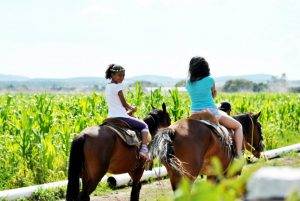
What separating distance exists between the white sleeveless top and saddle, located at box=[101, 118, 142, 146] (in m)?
0.12

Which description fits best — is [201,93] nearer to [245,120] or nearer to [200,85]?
[200,85]

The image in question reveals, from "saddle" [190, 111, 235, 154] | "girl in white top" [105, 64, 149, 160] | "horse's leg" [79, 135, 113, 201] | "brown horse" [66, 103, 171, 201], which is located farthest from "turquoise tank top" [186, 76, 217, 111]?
"horse's leg" [79, 135, 113, 201]

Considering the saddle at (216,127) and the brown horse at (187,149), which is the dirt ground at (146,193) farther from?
the brown horse at (187,149)

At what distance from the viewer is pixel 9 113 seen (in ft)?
43.5

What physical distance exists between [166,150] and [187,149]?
1.00 ft

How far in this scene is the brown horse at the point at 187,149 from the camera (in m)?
6.18

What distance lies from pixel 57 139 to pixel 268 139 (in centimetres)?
814

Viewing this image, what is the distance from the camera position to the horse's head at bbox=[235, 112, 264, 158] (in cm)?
873

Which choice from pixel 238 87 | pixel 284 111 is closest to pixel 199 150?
pixel 284 111

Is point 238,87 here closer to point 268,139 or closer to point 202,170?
point 268,139

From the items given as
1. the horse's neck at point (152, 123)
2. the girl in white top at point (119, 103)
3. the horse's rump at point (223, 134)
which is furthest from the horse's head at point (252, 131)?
the girl in white top at point (119, 103)

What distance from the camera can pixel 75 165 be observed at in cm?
678

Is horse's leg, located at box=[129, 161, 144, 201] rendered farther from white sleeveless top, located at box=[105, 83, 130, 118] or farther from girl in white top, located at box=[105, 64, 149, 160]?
white sleeveless top, located at box=[105, 83, 130, 118]

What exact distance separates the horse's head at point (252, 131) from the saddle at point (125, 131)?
6.34ft
